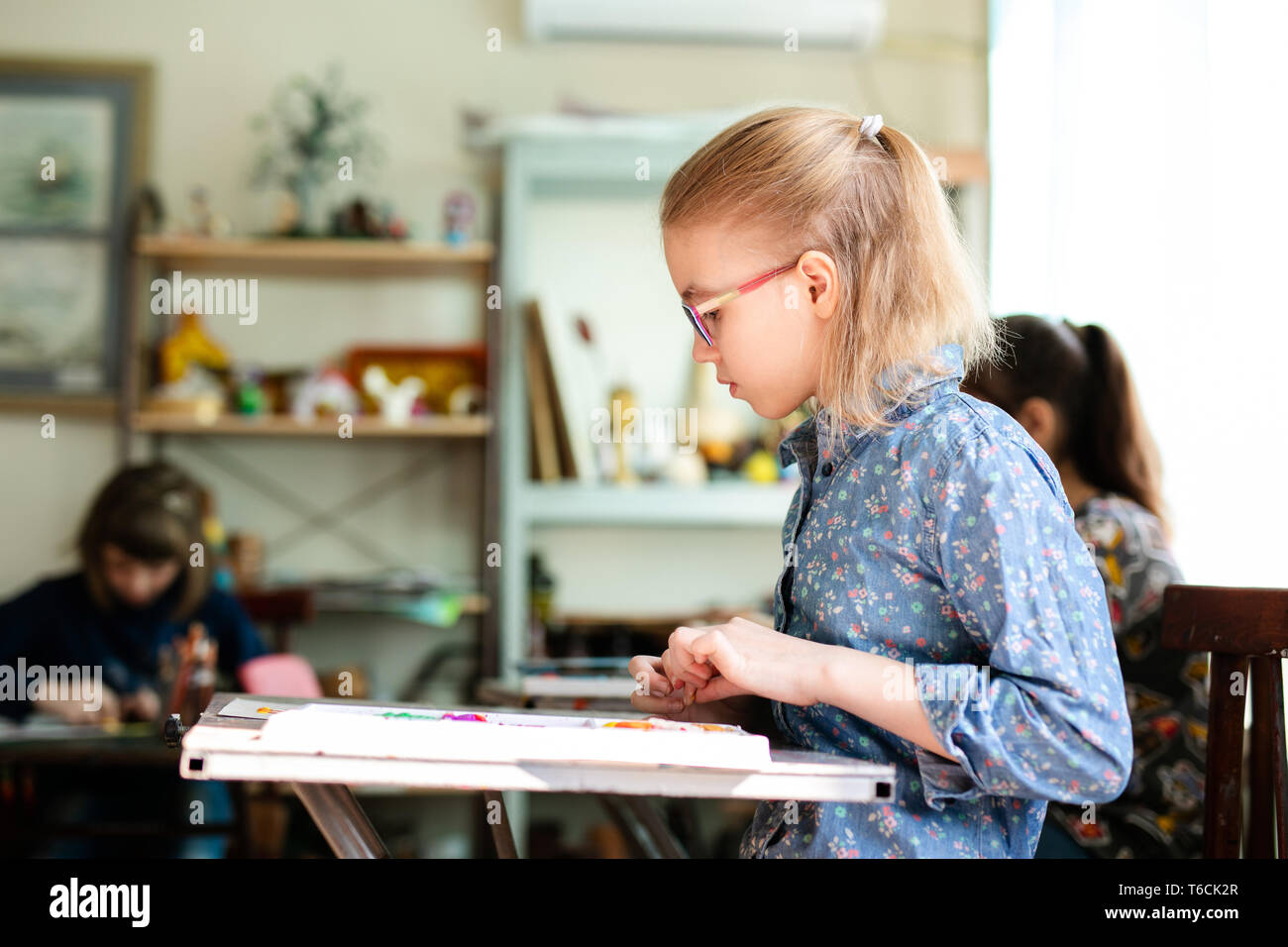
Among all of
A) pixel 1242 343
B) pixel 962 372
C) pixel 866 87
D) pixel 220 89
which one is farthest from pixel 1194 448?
pixel 220 89

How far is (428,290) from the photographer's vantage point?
333cm

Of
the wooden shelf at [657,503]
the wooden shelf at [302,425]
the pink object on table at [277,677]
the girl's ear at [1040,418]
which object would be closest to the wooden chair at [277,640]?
the pink object on table at [277,677]

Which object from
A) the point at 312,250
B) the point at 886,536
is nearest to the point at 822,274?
the point at 886,536

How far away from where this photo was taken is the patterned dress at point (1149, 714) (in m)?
1.59

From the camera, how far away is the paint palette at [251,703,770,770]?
0.71 meters

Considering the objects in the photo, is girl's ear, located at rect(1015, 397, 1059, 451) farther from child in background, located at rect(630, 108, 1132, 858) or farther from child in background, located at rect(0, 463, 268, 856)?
child in background, located at rect(0, 463, 268, 856)

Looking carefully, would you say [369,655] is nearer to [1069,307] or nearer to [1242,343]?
[1069,307]

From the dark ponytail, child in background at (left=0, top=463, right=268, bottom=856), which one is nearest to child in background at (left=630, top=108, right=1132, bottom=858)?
the dark ponytail

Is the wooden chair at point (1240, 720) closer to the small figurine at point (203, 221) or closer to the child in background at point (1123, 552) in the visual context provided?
the child in background at point (1123, 552)

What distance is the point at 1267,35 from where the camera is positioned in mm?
1697

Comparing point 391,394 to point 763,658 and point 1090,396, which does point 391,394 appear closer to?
point 1090,396

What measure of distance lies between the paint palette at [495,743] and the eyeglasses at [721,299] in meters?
0.36

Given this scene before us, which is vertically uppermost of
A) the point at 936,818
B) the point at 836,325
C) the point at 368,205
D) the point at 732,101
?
the point at 732,101

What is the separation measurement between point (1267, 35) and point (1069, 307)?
829 millimetres
